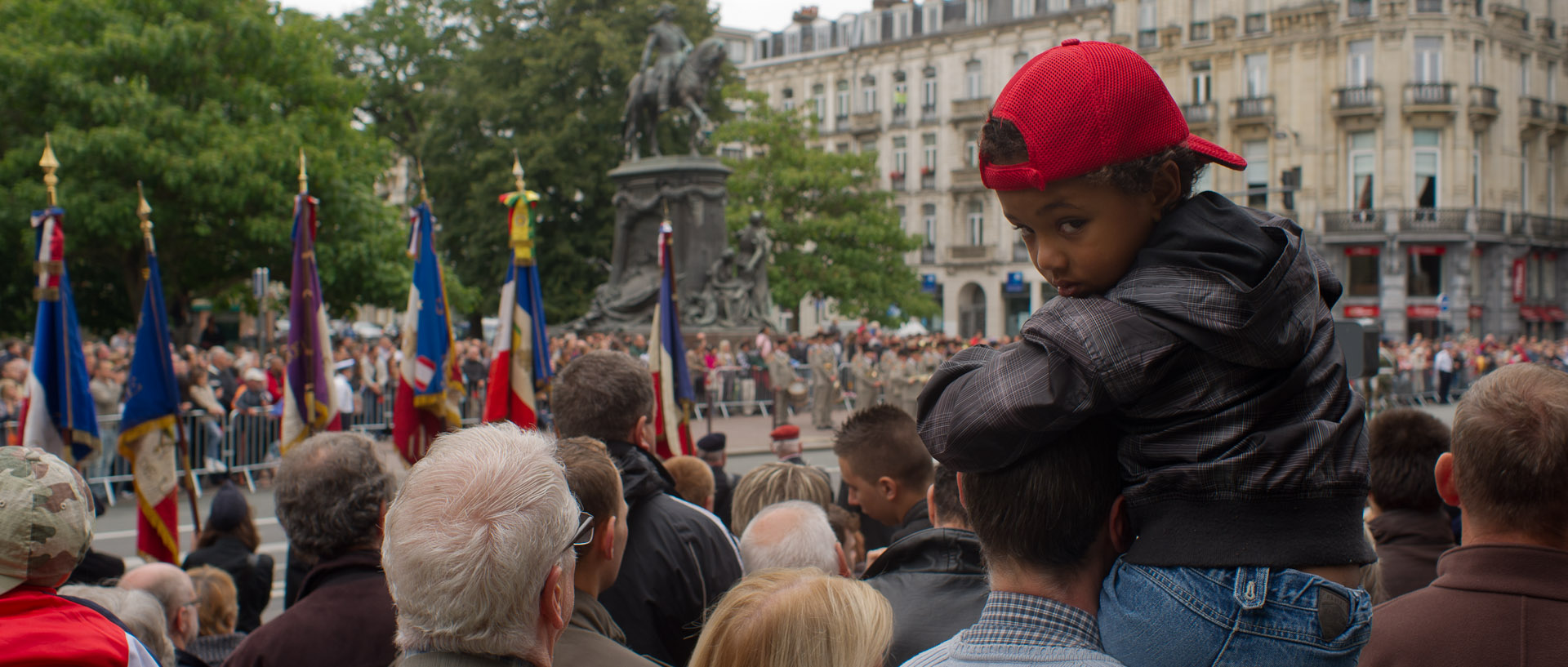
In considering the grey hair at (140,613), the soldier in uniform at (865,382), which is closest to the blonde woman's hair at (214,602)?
the grey hair at (140,613)

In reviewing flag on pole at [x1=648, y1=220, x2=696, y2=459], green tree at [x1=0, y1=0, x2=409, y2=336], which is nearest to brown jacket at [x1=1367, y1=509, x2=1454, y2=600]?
flag on pole at [x1=648, y1=220, x2=696, y2=459]

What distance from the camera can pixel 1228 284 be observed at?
5.58 feet

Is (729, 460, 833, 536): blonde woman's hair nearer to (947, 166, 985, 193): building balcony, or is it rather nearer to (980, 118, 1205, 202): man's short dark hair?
(980, 118, 1205, 202): man's short dark hair

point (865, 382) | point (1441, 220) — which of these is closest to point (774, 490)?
point (865, 382)

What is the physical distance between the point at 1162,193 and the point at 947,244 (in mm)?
59744

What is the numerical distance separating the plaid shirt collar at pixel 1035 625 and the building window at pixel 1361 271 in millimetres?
51226

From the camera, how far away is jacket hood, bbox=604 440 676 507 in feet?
13.5

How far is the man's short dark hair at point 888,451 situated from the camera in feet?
15.1

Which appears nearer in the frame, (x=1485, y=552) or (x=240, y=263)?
(x=1485, y=552)

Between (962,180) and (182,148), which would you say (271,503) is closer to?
(182,148)

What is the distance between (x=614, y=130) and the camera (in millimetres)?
37781

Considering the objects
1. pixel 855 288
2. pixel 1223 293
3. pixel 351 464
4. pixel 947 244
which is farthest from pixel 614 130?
pixel 1223 293

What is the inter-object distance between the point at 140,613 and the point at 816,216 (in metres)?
42.1

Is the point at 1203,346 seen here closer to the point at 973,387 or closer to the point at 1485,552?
the point at 973,387
